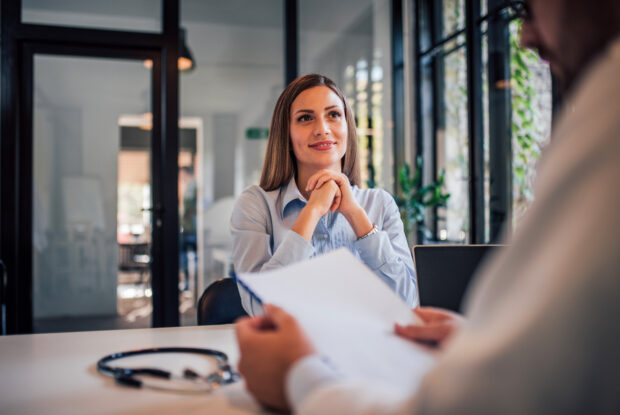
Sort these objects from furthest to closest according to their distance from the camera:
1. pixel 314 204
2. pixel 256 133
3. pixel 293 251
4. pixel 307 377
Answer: pixel 256 133, pixel 314 204, pixel 293 251, pixel 307 377

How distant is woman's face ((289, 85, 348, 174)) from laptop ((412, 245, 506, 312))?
1.68ft

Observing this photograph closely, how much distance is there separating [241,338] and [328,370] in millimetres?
142

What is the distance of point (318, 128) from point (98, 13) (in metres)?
3.49

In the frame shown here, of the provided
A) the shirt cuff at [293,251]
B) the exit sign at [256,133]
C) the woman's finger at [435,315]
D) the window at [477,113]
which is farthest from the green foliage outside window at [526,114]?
the woman's finger at [435,315]

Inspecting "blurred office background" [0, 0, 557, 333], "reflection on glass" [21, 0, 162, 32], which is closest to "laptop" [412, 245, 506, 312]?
"blurred office background" [0, 0, 557, 333]

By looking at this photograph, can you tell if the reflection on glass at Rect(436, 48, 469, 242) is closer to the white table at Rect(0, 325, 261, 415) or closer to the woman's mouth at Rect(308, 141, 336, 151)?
the woman's mouth at Rect(308, 141, 336, 151)

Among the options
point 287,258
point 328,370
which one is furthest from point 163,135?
point 328,370

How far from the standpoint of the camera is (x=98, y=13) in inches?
173

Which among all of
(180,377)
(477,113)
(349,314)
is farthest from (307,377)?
(477,113)

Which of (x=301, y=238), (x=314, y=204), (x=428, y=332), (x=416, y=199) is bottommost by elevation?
(x=428, y=332)

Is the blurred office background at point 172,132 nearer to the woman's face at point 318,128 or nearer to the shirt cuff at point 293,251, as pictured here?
the woman's face at point 318,128

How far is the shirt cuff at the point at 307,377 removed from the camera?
537 millimetres

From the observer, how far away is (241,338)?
639mm

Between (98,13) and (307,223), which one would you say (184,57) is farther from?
(307,223)
